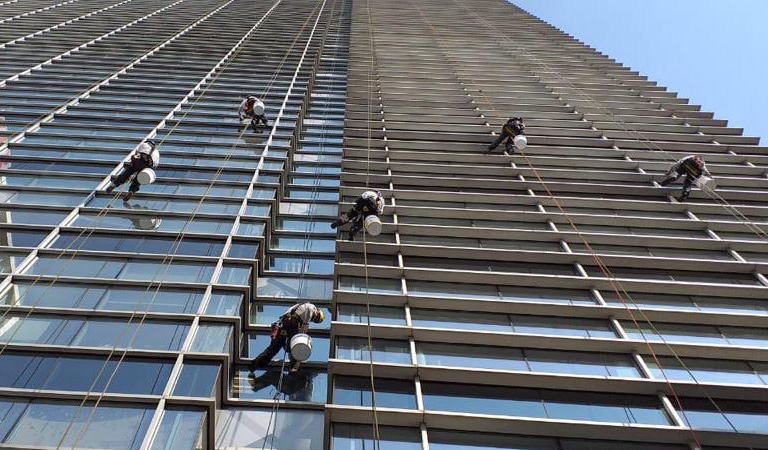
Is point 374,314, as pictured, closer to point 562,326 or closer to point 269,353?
point 269,353

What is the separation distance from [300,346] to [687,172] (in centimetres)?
1269

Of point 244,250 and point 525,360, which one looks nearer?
point 525,360

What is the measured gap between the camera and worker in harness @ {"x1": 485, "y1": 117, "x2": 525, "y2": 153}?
60.5ft

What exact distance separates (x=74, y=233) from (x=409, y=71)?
1952 centimetres

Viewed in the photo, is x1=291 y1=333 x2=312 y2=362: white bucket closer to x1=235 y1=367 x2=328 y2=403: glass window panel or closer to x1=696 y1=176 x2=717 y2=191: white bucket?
x1=235 y1=367 x2=328 y2=403: glass window panel

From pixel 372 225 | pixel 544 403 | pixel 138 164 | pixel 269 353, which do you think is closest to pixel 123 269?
pixel 138 164

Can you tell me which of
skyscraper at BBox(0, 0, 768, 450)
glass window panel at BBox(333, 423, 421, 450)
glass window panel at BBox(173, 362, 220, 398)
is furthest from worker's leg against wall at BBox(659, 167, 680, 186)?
glass window panel at BBox(173, 362, 220, 398)

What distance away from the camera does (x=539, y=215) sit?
52.0 ft

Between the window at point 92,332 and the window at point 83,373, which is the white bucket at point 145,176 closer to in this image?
the window at point 92,332

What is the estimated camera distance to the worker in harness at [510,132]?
18.5 metres

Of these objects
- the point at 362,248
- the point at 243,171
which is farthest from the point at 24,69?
the point at 362,248

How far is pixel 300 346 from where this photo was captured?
32.3 feet

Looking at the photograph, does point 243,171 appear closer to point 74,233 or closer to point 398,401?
point 74,233

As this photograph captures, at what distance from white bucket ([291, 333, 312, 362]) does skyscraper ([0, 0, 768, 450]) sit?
577mm
